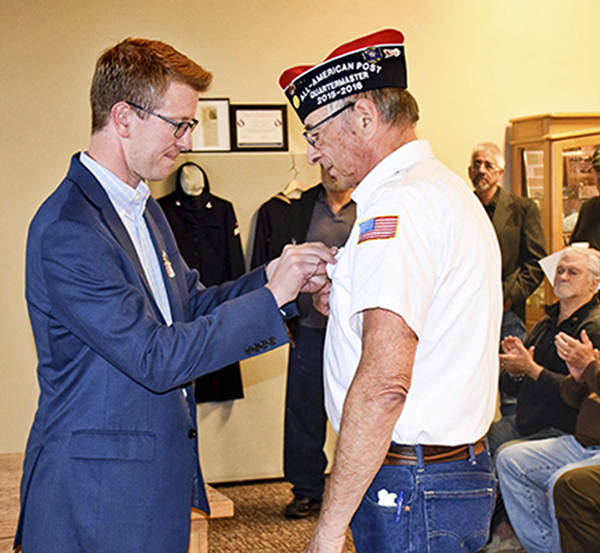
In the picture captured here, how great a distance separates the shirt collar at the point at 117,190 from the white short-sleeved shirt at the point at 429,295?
20.5 inches

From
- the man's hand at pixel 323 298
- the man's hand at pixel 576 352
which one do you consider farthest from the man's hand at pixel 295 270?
the man's hand at pixel 576 352

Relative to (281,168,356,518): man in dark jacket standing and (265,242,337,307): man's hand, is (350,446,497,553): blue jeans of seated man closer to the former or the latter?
(265,242,337,307): man's hand

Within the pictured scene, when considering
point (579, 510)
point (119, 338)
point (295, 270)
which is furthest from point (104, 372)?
point (579, 510)

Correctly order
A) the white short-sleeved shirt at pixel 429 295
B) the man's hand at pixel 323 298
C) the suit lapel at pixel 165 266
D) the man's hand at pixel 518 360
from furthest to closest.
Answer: the man's hand at pixel 518 360 < the man's hand at pixel 323 298 < the suit lapel at pixel 165 266 < the white short-sleeved shirt at pixel 429 295

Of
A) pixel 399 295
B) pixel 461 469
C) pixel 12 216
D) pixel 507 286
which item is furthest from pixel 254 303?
pixel 12 216

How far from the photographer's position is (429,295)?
138 cm

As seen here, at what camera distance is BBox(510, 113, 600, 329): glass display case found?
432 cm

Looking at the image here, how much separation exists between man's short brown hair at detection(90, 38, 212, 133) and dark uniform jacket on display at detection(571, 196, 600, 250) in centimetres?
279

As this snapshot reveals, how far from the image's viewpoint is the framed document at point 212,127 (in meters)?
4.82

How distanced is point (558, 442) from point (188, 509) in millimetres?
2149

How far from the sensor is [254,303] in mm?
1626

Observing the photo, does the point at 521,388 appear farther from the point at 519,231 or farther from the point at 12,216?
the point at 12,216

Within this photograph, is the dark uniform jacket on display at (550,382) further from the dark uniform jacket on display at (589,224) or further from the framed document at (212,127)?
the framed document at (212,127)

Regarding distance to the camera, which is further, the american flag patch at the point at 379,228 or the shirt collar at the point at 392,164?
the shirt collar at the point at 392,164
